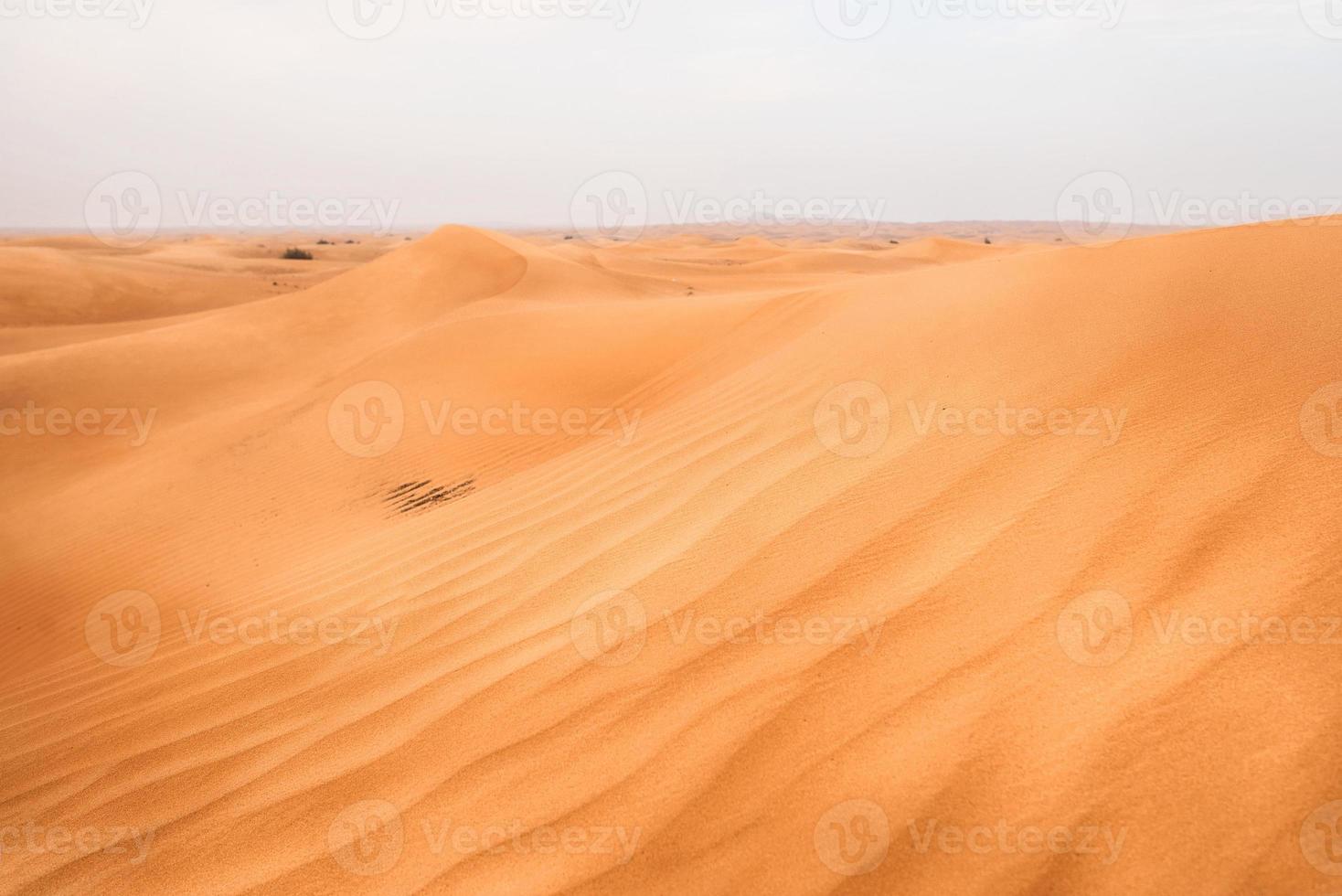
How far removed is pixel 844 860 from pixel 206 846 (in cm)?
155

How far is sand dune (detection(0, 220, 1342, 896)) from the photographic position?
5.05ft

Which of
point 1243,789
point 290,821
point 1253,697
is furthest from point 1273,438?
point 290,821

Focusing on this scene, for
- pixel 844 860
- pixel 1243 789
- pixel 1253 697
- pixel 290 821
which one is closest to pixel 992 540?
pixel 1253 697

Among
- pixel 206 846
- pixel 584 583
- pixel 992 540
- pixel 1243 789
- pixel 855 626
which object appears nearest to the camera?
pixel 1243 789

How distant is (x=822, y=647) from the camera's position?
205 centimetres

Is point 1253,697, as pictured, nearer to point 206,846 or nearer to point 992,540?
point 992,540

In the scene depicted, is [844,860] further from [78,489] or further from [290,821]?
[78,489]

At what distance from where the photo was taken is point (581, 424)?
5.95m

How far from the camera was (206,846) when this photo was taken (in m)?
1.93

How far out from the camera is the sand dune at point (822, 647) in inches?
60.6

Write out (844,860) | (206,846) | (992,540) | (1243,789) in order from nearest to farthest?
(1243,789) → (844,860) → (206,846) → (992,540)

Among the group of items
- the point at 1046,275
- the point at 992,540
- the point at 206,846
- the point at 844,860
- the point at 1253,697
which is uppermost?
the point at 1046,275

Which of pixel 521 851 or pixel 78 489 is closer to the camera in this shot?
pixel 521 851

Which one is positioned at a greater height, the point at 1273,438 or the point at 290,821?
the point at 1273,438
